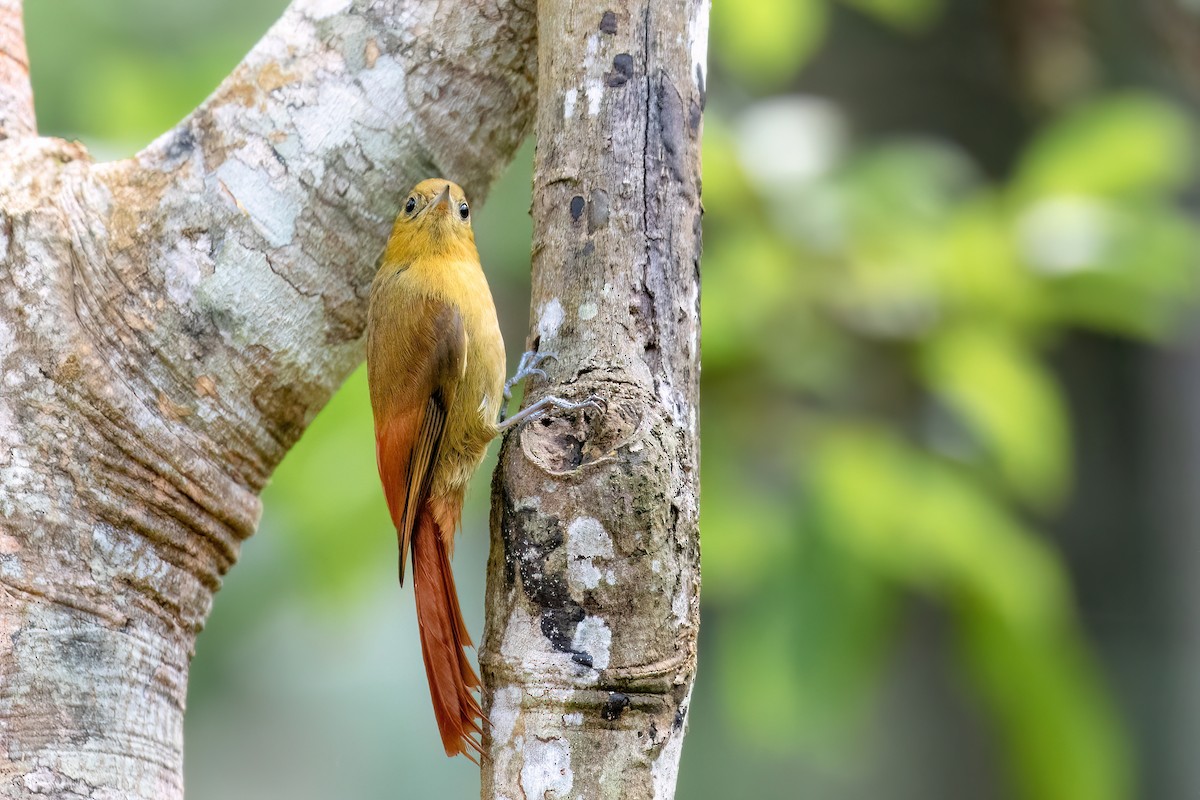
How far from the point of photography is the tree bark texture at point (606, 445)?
1.87 m

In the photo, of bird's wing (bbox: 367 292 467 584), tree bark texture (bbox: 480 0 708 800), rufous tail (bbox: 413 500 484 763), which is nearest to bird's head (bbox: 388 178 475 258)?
bird's wing (bbox: 367 292 467 584)

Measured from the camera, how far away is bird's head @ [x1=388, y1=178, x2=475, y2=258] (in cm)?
265

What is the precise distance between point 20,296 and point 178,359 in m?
0.28

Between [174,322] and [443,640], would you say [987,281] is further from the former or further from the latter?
[174,322]

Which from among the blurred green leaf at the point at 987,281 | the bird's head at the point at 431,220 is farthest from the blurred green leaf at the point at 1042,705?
the bird's head at the point at 431,220

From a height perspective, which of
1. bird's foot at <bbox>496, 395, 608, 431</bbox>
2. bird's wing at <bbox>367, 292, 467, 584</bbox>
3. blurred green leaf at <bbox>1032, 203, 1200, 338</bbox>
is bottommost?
bird's foot at <bbox>496, 395, 608, 431</bbox>

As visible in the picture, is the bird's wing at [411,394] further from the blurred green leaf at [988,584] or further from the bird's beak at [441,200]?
the blurred green leaf at [988,584]

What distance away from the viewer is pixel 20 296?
2.19 meters

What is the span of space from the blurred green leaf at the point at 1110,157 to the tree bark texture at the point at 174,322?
2053mm

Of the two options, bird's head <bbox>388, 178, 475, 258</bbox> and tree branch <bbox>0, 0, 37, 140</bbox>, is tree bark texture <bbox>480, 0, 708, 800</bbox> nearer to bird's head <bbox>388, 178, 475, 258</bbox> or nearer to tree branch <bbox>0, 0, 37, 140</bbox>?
bird's head <bbox>388, 178, 475, 258</bbox>

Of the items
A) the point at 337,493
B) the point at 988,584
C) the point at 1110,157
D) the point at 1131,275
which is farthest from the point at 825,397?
the point at 337,493

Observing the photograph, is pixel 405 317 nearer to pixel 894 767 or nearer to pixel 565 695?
pixel 565 695

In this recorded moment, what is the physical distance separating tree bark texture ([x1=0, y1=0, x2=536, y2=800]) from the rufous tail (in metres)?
0.39

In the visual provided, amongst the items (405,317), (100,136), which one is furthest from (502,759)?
(100,136)
